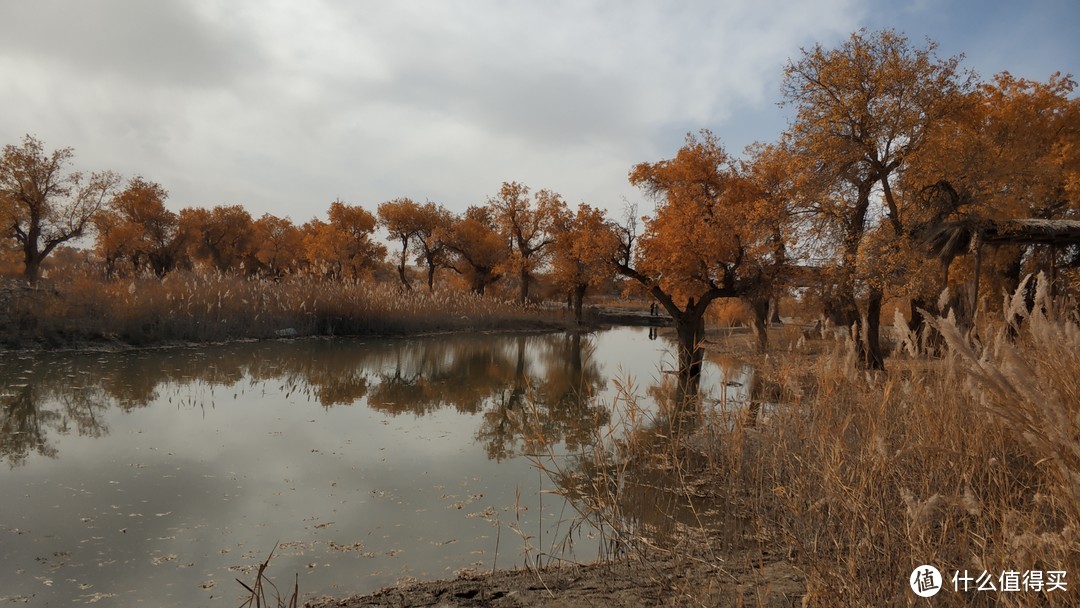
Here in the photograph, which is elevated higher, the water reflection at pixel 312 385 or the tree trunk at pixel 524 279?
the tree trunk at pixel 524 279

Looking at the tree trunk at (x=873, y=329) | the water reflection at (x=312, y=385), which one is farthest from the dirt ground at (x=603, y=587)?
the tree trunk at (x=873, y=329)

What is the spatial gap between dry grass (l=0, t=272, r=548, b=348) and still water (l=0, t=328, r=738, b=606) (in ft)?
6.30

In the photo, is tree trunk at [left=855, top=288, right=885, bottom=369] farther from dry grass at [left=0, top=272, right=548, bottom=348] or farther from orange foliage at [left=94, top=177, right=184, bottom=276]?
orange foliage at [left=94, top=177, right=184, bottom=276]

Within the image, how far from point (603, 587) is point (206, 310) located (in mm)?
16480

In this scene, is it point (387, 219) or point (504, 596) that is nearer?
point (504, 596)

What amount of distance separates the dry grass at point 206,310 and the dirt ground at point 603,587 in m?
14.1

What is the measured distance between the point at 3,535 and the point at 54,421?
4.10 metres

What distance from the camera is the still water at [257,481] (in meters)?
3.94

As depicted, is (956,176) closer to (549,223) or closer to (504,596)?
(504,596)

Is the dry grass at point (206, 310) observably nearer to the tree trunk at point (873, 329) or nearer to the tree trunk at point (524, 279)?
the tree trunk at point (524, 279)

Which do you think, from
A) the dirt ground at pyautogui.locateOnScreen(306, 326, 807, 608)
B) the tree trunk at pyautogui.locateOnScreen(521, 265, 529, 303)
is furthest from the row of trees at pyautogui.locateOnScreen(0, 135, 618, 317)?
the dirt ground at pyautogui.locateOnScreen(306, 326, 807, 608)

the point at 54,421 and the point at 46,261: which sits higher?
the point at 46,261

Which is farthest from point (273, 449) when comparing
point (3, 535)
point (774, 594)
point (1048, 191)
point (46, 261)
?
point (46, 261)

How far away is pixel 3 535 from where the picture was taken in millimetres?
4266
